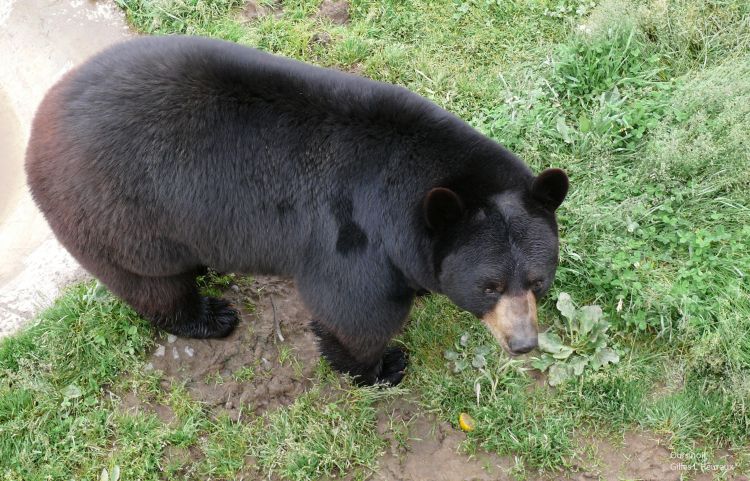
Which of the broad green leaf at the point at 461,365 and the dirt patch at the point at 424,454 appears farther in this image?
the broad green leaf at the point at 461,365

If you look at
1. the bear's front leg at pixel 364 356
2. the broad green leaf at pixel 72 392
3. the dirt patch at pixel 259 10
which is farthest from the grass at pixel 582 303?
the dirt patch at pixel 259 10

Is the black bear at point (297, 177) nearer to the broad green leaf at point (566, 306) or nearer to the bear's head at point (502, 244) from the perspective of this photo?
the bear's head at point (502, 244)

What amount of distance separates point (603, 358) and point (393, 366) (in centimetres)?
149

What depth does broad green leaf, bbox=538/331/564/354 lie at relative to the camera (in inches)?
192

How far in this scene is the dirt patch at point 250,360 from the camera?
492 cm

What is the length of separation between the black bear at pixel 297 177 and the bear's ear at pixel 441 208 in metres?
0.02

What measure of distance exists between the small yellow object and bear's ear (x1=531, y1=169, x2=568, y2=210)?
1760 mm

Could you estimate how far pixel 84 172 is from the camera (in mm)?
3752

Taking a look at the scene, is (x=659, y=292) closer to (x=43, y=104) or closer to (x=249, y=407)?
(x=249, y=407)

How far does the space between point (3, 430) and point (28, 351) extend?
0.58 m

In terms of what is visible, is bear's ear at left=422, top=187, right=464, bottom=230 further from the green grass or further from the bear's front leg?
the green grass

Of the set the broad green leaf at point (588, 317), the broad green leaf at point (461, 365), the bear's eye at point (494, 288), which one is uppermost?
the bear's eye at point (494, 288)

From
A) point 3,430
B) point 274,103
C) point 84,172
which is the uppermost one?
point 274,103

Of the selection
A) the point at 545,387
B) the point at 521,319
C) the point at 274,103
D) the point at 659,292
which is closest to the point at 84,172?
the point at 274,103
